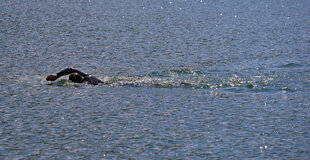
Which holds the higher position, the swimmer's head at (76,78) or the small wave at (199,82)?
the swimmer's head at (76,78)

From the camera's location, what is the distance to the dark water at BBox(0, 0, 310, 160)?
15367 millimetres

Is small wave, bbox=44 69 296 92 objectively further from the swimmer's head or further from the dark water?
the swimmer's head

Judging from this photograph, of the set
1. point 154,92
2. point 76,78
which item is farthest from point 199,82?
point 76,78

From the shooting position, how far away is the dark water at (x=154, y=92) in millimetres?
15367

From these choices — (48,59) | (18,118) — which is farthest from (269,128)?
(48,59)

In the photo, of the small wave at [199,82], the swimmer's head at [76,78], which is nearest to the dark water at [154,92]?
the small wave at [199,82]

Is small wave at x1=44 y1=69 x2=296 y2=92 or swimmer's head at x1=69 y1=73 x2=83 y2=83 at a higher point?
swimmer's head at x1=69 y1=73 x2=83 y2=83

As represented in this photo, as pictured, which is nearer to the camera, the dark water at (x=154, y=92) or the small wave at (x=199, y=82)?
the dark water at (x=154, y=92)

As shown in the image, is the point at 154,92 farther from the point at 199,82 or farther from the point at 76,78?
the point at 76,78

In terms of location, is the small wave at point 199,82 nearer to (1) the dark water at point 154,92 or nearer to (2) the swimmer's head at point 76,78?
(1) the dark water at point 154,92

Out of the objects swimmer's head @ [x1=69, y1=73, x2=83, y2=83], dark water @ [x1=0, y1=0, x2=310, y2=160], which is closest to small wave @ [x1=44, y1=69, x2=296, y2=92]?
dark water @ [x1=0, y1=0, x2=310, y2=160]

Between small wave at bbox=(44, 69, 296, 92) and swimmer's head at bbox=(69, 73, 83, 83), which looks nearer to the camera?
Answer: swimmer's head at bbox=(69, 73, 83, 83)

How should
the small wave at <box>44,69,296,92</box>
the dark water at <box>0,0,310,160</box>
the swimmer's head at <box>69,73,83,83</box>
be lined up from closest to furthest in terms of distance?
1. the dark water at <box>0,0,310,160</box>
2. the swimmer's head at <box>69,73,83,83</box>
3. the small wave at <box>44,69,296,92</box>

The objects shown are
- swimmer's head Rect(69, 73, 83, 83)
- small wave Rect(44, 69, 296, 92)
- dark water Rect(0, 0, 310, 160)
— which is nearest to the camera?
dark water Rect(0, 0, 310, 160)
